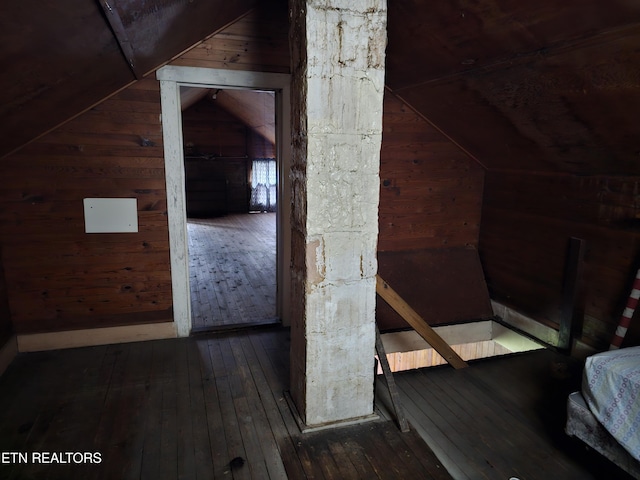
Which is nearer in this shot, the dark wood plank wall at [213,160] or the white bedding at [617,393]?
the white bedding at [617,393]

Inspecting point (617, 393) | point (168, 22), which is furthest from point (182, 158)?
point (617, 393)

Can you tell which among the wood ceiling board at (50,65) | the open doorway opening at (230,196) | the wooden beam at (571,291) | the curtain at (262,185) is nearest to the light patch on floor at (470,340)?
the wooden beam at (571,291)

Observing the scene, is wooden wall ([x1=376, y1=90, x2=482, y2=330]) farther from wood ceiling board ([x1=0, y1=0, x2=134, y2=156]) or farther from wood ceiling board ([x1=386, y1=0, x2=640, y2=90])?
wood ceiling board ([x1=0, y1=0, x2=134, y2=156])

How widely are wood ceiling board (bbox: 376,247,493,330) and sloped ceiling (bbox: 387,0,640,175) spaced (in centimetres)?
113

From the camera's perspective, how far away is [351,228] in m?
2.29

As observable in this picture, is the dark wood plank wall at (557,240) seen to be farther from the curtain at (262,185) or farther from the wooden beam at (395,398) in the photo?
the curtain at (262,185)

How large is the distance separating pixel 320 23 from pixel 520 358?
9.63 feet

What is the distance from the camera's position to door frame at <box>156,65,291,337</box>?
127 inches

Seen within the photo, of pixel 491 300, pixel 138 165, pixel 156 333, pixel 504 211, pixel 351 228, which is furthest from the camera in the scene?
pixel 491 300

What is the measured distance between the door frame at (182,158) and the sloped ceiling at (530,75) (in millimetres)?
1049

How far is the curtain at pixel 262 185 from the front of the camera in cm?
1142

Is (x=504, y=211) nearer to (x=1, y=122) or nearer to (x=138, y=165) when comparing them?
(x=138, y=165)

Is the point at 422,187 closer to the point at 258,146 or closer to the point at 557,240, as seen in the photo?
the point at 557,240

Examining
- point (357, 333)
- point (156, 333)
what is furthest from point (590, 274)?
point (156, 333)
